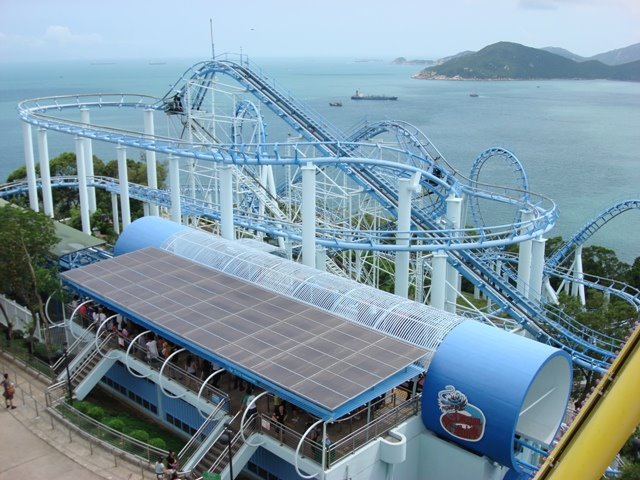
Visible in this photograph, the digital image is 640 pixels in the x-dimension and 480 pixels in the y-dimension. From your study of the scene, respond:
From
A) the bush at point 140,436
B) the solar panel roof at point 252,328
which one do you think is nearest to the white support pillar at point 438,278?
the solar panel roof at point 252,328

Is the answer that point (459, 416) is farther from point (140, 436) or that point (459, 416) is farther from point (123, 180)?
point (123, 180)

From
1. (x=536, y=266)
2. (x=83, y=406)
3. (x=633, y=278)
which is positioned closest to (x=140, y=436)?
(x=83, y=406)

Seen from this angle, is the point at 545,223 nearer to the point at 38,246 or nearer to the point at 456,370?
the point at 456,370

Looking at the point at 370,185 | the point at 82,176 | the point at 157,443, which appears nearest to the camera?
the point at 157,443

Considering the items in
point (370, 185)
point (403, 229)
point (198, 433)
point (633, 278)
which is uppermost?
point (370, 185)

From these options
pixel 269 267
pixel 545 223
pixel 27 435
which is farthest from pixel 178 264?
pixel 545 223

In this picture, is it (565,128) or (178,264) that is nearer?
(178,264)

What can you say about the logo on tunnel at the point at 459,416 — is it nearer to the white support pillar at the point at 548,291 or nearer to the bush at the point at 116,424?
the bush at the point at 116,424
